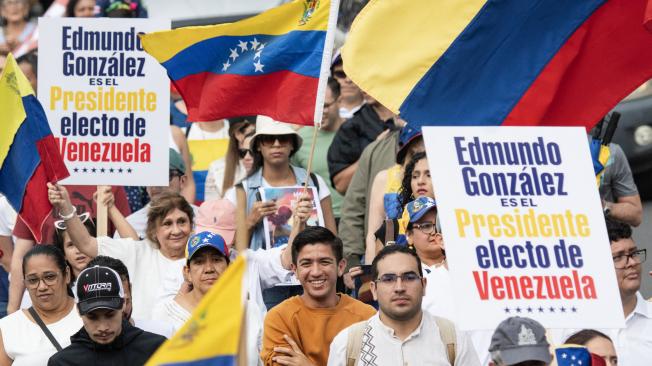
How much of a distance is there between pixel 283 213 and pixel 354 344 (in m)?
2.62

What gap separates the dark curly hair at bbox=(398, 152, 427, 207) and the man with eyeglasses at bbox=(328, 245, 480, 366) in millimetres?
2047

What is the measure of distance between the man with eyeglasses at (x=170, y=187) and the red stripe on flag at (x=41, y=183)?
1.02 metres

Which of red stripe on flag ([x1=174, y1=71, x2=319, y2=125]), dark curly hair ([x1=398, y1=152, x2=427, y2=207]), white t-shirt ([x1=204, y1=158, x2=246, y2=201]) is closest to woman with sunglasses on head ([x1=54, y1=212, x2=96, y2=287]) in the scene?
red stripe on flag ([x1=174, y1=71, x2=319, y2=125])

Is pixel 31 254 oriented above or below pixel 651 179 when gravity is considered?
below

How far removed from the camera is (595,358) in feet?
31.8

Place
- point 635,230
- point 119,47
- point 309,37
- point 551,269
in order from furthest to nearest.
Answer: point 635,230 < point 119,47 < point 309,37 < point 551,269

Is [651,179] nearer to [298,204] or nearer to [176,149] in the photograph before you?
[176,149]

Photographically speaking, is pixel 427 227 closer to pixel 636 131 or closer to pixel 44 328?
pixel 44 328

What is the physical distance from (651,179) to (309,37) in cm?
680

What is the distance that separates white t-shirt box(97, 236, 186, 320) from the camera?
Result: 481 inches

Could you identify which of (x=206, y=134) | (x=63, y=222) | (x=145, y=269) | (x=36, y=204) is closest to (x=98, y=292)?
(x=145, y=269)

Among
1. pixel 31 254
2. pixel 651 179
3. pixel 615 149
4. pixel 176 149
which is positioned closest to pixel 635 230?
pixel 651 179

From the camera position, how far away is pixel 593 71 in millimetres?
10789

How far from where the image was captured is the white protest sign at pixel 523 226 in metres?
9.27
